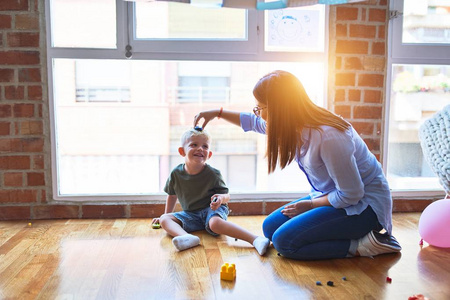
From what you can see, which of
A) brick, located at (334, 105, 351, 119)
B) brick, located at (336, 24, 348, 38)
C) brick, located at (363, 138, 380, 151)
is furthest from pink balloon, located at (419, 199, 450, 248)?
brick, located at (336, 24, 348, 38)

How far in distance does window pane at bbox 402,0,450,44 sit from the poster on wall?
508 millimetres

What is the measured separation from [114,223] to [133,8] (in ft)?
3.78

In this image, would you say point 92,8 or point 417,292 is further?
point 92,8

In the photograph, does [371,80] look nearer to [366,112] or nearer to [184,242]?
[366,112]

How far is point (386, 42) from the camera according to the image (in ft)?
7.80

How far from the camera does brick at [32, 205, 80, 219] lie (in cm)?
232

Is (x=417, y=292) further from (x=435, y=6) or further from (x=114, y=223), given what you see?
(x=435, y=6)

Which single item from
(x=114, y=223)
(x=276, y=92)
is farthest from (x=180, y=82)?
(x=276, y=92)

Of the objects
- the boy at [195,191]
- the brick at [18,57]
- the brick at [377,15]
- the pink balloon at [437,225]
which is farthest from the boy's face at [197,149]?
the brick at [377,15]

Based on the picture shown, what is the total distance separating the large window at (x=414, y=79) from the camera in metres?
2.41

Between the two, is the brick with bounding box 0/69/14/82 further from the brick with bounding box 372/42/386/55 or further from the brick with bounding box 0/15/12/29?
the brick with bounding box 372/42/386/55

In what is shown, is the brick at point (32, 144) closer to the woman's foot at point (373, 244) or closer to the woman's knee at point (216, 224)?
the woman's knee at point (216, 224)

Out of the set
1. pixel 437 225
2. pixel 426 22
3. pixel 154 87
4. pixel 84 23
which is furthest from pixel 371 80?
pixel 84 23

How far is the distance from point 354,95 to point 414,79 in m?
0.43
